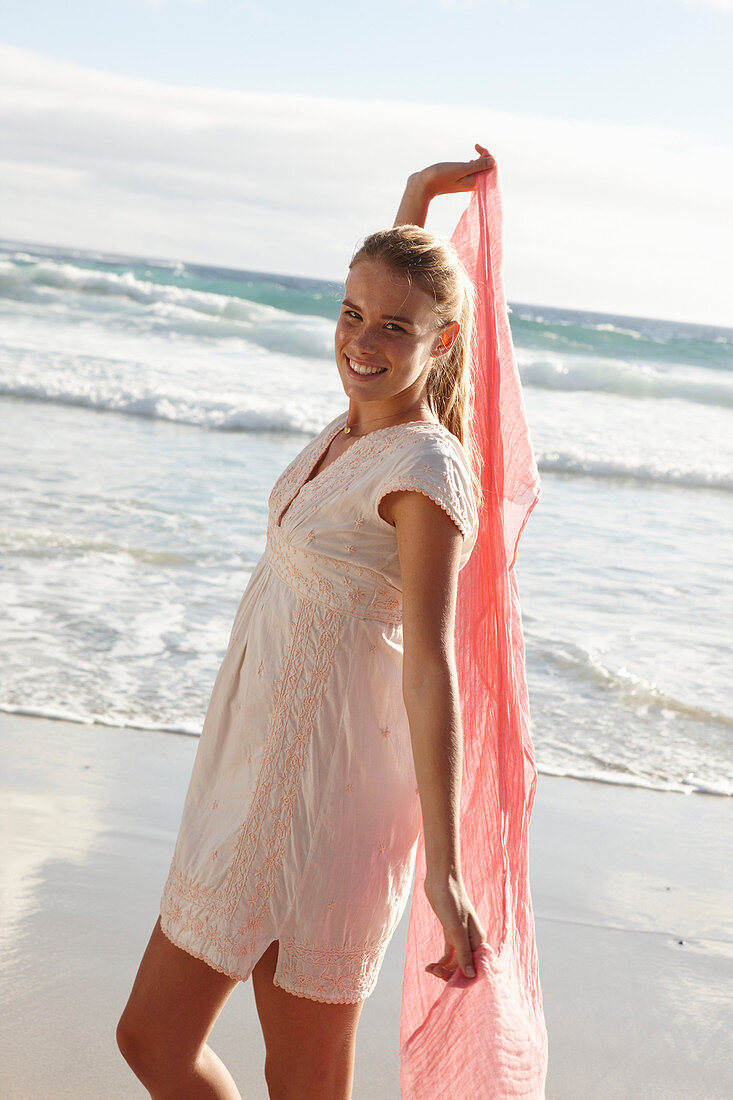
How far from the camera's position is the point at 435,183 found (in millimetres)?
2127

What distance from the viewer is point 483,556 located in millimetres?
1963

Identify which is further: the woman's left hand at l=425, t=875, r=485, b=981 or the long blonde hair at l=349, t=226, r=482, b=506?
the long blonde hair at l=349, t=226, r=482, b=506

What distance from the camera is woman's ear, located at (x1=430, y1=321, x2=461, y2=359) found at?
182 centimetres

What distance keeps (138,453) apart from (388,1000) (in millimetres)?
8157

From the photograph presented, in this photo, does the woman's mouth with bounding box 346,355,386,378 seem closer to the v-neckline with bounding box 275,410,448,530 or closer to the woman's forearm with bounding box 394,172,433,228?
the v-neckline with bounding box 275,410,448,530

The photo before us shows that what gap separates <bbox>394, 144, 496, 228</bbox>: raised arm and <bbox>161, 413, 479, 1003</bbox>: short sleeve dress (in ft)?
2.12

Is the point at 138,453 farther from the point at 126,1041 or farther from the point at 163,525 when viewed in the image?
the point at 126,1041

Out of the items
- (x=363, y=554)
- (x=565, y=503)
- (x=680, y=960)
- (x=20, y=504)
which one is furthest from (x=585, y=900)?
(x=565, y=503)

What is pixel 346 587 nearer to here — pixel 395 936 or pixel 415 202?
pixel 415 202

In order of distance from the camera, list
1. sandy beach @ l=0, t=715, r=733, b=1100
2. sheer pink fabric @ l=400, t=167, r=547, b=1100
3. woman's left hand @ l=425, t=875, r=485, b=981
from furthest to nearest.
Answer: sandy beach @ l=0, t=715, r=733, b=1100 → sheer pink fabric @ l=400, t=167, r=547, b=1100 → woman's left hand @ l=425, t=875, r=485, b=981

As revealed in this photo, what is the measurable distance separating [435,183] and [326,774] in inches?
45.9

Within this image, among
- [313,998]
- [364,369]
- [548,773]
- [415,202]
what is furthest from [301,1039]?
[548,773]

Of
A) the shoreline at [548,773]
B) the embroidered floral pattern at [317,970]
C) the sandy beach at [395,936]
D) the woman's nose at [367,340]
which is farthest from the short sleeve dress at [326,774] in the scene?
the shoreline at [548,773]

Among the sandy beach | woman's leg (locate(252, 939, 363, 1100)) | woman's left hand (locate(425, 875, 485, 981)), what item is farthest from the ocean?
woman's leg (locate(252, 939, 363, 1100))
